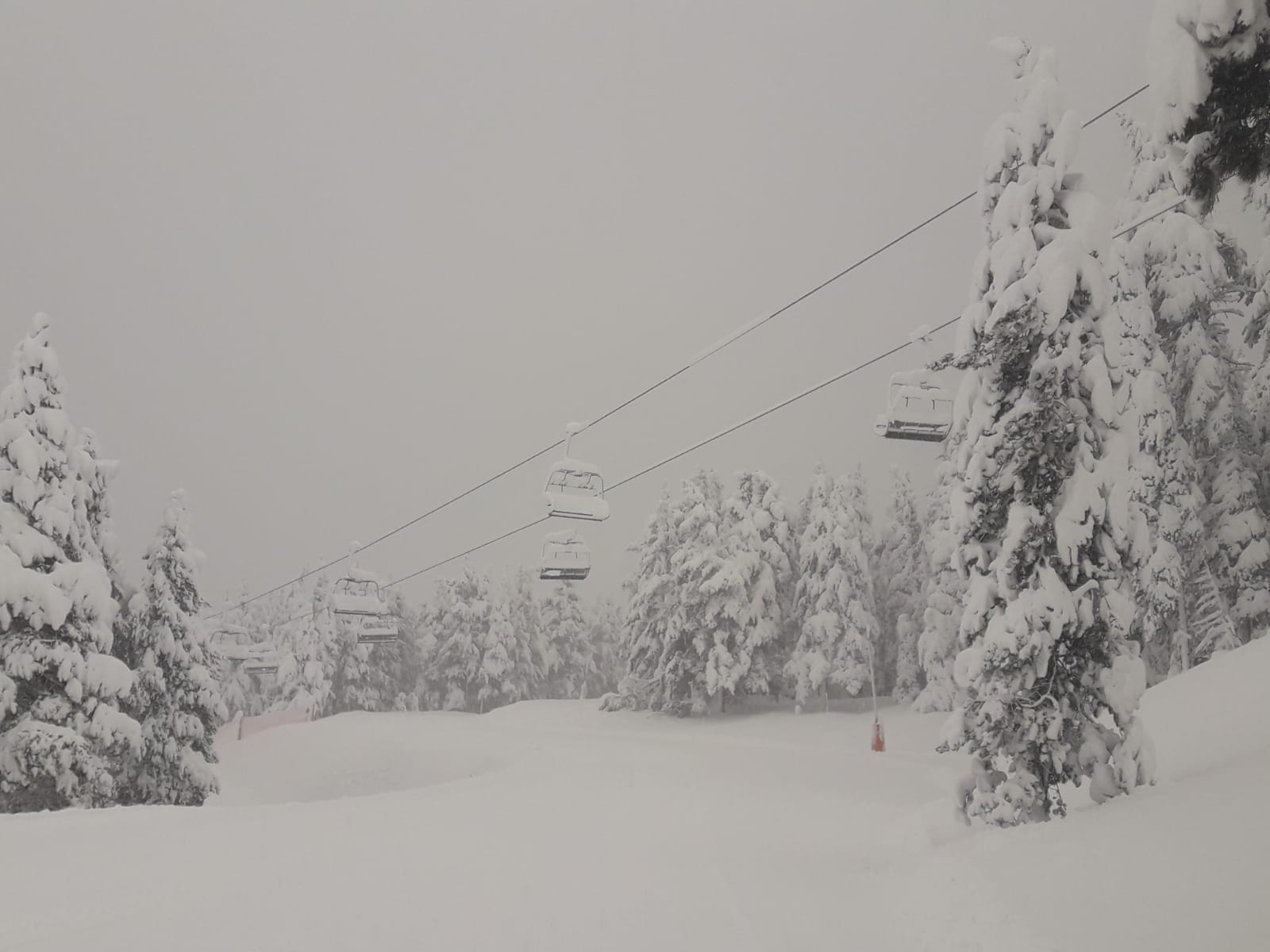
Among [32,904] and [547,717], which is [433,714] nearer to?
[547,717]

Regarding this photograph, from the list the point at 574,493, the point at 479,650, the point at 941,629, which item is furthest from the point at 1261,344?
the point at 479,650

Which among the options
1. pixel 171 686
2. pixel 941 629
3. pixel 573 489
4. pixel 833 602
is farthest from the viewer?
pixel 833 602

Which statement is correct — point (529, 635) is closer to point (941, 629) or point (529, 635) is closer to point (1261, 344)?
point (941, 629)

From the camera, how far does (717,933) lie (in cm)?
840

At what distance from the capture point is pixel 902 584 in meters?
44.5

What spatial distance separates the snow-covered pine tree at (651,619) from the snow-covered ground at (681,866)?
926 inches

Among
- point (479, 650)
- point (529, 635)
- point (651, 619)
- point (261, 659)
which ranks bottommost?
point (479, 650)

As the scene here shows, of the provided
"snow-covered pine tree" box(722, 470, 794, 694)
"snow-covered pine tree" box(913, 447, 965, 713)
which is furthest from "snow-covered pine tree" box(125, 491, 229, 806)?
"snow-covered pine tree" box(913, 447, 965, 713)

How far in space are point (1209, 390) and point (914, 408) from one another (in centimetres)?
1445

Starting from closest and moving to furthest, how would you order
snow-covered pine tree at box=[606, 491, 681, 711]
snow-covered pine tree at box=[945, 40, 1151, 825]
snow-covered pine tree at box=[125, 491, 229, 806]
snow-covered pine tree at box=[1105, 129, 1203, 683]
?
snow-covered pine tree at box=[945, 40, 1151, 825], snow-covered pine tree at box=[1105, 129, 1203, 683], snow-covered pine tree at box=[125, 491, 229, 806], snow-covered pine tree at box=[606, 491, 681, 711]

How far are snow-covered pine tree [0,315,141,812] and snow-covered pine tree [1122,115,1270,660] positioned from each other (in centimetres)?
2788

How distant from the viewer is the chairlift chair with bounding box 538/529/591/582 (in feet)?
83.8

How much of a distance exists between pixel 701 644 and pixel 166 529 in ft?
78.6

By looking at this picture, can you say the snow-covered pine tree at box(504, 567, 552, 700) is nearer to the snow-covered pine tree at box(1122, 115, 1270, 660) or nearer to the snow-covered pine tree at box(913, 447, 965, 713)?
the snow-covered pine tree at box(913, 447, 965, 713)
